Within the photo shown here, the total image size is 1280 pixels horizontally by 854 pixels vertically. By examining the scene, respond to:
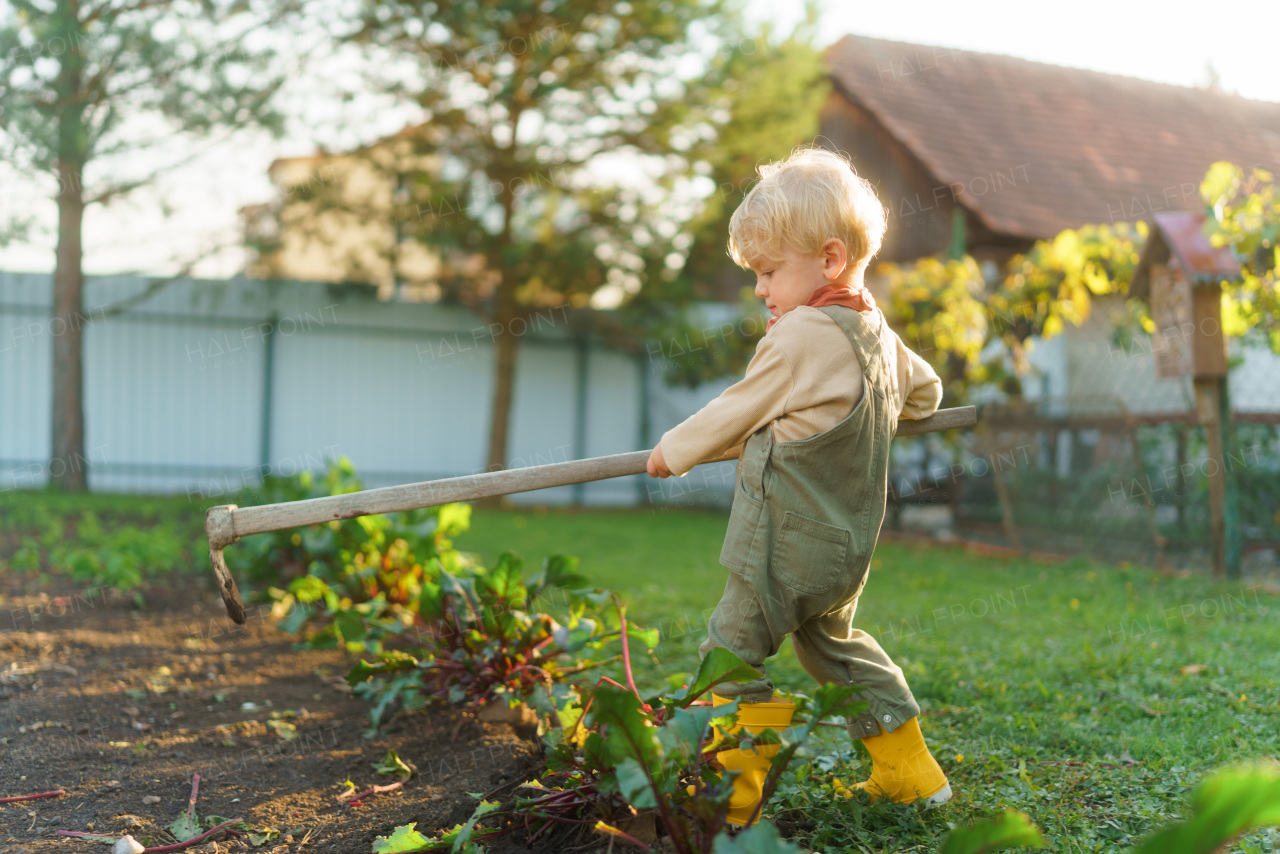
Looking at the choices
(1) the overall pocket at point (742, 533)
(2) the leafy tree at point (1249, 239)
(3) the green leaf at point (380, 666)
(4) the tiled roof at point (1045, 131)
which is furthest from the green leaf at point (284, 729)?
(4) the tiled roof at point (1045, 131)

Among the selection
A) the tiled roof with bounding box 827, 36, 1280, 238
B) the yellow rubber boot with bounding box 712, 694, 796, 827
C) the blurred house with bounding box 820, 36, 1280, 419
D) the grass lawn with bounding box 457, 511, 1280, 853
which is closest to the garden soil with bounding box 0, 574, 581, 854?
the yellow rubber boot with bounding box 712, 694, 796, 827

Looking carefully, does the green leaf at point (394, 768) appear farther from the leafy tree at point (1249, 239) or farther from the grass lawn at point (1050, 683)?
the leafy tree at point (1249, 239)

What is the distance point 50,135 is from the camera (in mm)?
7445

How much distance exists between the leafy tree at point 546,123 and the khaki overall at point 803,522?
7.40m

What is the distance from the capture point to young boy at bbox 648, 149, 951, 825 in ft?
6.03

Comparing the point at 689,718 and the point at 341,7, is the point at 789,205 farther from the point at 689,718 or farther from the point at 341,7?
the point at 341,7

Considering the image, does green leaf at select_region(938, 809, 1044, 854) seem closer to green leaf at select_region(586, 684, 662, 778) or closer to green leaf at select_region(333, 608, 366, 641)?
green leaf at select_region(586, 684, 662, 778)

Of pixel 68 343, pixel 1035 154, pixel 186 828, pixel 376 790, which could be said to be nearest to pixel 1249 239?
pixel 376 790

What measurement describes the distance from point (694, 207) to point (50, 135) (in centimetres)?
551

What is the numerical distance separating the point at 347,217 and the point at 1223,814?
909 centimetres

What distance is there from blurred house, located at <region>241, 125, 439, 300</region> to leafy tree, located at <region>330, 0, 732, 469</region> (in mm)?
110

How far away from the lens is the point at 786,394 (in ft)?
6.16

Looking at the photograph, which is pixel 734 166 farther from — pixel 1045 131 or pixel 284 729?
pixel 284 729

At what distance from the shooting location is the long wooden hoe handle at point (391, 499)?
1.87m
